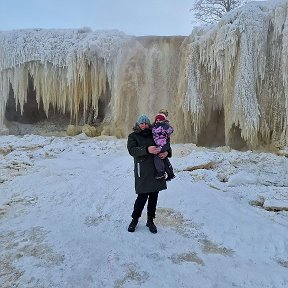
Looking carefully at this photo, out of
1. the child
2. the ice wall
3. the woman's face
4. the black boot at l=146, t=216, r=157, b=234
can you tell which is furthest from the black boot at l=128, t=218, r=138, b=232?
the ice wall

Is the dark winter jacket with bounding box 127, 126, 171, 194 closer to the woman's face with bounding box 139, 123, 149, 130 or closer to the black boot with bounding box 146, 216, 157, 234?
the woman's face with bounding box 139, 123, 149, 130

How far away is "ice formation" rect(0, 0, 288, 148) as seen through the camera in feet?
31.0

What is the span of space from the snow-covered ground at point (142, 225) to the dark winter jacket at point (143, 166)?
614 mm

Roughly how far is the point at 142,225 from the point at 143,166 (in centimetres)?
91

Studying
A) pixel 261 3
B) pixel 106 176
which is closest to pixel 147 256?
pixel 106 176

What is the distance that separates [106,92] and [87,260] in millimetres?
9554

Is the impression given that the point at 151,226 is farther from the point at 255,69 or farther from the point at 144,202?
the point at 255,69

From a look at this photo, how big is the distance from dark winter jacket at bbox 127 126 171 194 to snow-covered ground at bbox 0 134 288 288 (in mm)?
614

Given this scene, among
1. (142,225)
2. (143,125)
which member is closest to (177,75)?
(143,125)

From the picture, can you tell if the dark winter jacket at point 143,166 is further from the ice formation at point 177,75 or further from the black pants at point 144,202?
the ice formation at point 177,75

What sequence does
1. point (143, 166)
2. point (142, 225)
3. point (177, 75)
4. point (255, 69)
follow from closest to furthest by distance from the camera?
point (143, 166), point (142, 225), point (255, 69), point (177, 75)

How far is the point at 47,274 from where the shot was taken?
358 cm

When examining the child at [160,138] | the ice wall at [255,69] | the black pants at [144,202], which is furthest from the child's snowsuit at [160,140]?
the ice wall at [255,69]

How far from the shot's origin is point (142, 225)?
16.3 ft
